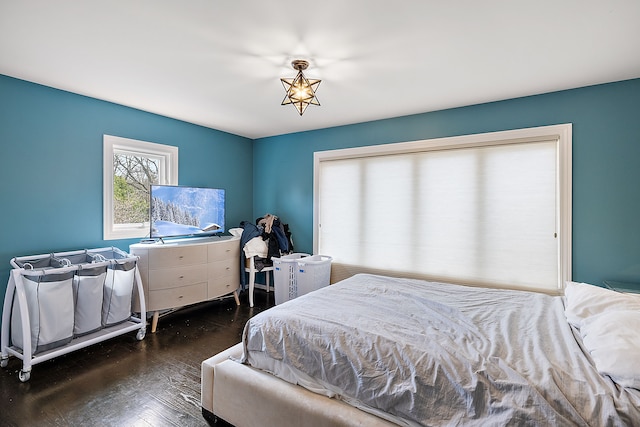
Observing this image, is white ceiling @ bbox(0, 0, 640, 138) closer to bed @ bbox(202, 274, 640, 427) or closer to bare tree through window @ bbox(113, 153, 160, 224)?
bare tree through window @ bbox(113, 153, 160, 224)

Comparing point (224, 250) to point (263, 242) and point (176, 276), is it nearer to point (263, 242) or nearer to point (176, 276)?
point (263, 242)

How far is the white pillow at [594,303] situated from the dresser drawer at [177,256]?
3441 mm

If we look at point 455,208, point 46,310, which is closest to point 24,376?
point 46,310

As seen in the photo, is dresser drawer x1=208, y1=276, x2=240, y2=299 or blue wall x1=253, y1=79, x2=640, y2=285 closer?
blue wall x1=253, y1=79, x2=640, y2=285

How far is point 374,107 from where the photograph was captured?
3.40 metres

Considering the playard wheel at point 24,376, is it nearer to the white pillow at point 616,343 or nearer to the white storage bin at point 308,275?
the white storage bin at point 308,275

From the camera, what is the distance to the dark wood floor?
74.8 inches

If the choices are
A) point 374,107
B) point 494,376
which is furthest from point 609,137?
point 494,376

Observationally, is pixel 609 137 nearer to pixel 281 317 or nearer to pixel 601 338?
pixel 601 338

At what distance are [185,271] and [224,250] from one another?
568 mm

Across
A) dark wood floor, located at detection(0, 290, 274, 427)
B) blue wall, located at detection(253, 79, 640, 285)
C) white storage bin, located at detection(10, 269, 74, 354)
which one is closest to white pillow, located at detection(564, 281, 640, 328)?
blue wall, located at detection(253, 79, 640, 285)

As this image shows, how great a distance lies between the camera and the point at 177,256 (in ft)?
11.1

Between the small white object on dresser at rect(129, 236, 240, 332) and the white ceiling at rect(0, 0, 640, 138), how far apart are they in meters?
1.64

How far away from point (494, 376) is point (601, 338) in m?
0.58
